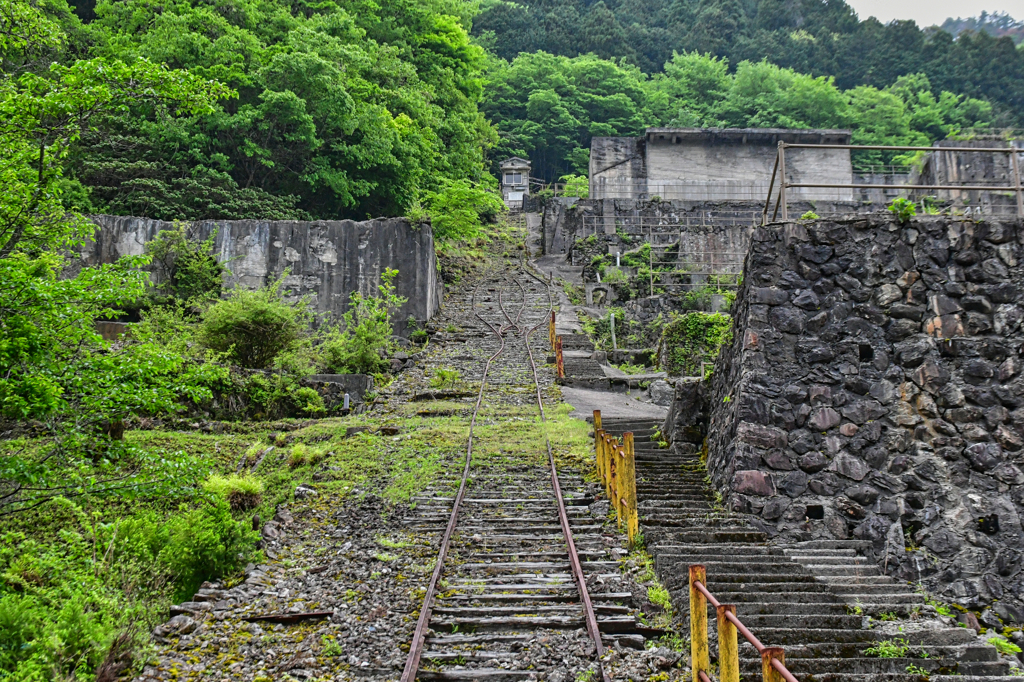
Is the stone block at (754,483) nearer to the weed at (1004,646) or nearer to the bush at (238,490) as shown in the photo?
the weed at (1004,646)

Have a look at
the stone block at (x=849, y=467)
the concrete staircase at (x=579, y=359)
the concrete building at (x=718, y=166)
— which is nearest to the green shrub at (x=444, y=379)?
the concrete staircase at (x=579, y=359)

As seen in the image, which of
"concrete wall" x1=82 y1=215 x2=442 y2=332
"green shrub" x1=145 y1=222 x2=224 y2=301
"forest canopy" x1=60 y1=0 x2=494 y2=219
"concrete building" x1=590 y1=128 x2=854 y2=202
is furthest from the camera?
"concrete building" x1=590 y1=128 x2=854 y2=202

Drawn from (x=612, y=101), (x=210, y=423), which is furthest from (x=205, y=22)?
(x=612, y=101)

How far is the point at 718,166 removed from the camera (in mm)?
37094

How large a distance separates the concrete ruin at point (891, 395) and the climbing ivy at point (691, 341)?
1032cm

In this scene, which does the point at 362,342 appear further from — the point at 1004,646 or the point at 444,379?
the point at 1004,646

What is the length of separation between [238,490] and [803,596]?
6.65 metres

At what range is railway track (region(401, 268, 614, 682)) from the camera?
224 inches

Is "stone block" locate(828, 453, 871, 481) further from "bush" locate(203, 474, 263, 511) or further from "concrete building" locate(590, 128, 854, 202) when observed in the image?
"concrete building" locate(590, 128, 854, 202)

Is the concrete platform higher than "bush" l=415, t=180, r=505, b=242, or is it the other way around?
"bush" l=415, t=180, r=505, b=242

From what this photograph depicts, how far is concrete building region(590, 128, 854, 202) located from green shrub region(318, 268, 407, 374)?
19.6m

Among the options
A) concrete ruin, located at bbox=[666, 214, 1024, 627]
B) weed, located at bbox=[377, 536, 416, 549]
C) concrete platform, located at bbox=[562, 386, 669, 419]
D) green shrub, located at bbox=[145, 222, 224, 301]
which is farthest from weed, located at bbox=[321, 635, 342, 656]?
green shrub, located at bbox=[145, 222, 224, 301]

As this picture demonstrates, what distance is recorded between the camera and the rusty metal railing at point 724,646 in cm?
375

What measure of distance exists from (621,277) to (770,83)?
92.8ft
